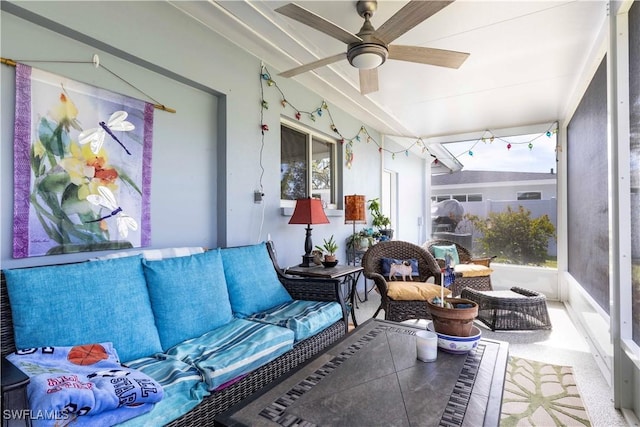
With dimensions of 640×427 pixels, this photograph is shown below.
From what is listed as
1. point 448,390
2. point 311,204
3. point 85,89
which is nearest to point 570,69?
point 311,204

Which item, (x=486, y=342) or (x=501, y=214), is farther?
(x=501, y=214)

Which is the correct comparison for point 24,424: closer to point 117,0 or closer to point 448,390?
point 448,390

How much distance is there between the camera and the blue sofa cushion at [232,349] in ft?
4.72

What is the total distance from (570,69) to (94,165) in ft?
14.0

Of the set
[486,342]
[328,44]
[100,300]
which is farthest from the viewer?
[328,44]

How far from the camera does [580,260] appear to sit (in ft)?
12.5

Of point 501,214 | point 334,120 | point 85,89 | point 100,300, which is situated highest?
point 334,120

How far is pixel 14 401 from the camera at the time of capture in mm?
922

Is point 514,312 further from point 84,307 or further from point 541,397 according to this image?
point 84,307

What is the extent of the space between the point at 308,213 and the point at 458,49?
202 centimetres

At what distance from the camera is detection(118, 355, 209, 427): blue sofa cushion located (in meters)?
1.16

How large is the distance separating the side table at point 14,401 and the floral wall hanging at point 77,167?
0.91 metres

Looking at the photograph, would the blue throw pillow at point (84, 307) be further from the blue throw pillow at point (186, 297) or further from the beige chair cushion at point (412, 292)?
the beige chair cushion at point (412, 292)

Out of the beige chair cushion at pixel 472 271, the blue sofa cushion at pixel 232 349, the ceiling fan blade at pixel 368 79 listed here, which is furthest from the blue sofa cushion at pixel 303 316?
the beige chair cushion at pixel 472 271
